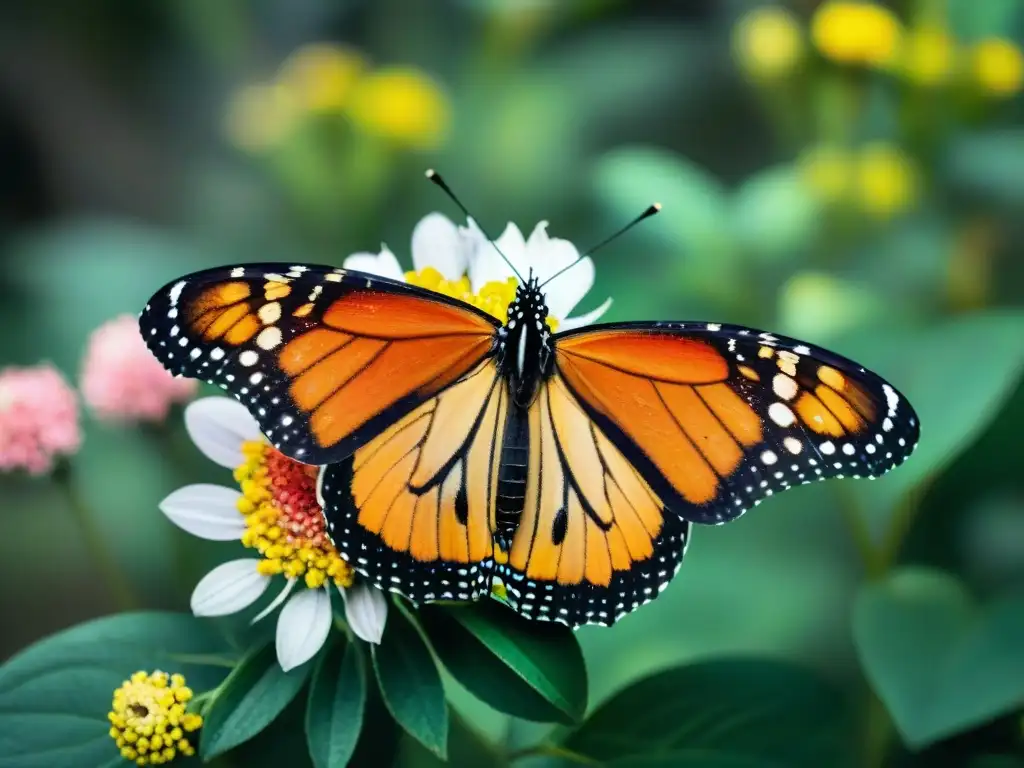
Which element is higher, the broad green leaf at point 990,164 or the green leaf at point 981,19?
the green leaf at point 981,19

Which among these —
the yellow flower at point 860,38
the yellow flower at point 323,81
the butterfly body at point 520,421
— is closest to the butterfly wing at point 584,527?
the butterfly body at point 520,421

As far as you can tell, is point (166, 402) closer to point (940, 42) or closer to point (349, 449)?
point (349, 449)

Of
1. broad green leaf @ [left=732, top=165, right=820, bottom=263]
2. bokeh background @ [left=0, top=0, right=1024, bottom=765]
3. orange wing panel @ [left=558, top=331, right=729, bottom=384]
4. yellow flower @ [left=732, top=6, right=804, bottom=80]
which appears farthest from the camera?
yellow flower @ [left=732, top=6, right=804, bottom=80]

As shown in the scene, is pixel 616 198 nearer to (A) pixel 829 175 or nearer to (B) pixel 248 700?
(A) pixel 829 175

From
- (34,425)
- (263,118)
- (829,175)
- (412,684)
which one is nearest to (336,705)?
(412,684)

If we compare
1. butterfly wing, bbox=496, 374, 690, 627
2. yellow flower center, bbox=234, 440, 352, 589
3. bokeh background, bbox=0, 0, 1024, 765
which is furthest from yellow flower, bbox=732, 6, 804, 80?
yellow flower center, bbox=234, 440, 352, 589

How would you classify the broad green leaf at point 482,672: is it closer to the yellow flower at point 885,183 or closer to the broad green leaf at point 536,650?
the broad green leaf at point 536,650

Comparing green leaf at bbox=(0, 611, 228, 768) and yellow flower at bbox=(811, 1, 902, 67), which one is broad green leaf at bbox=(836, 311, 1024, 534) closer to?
yellow flower at bbox=(811, 1, 902, 67)
